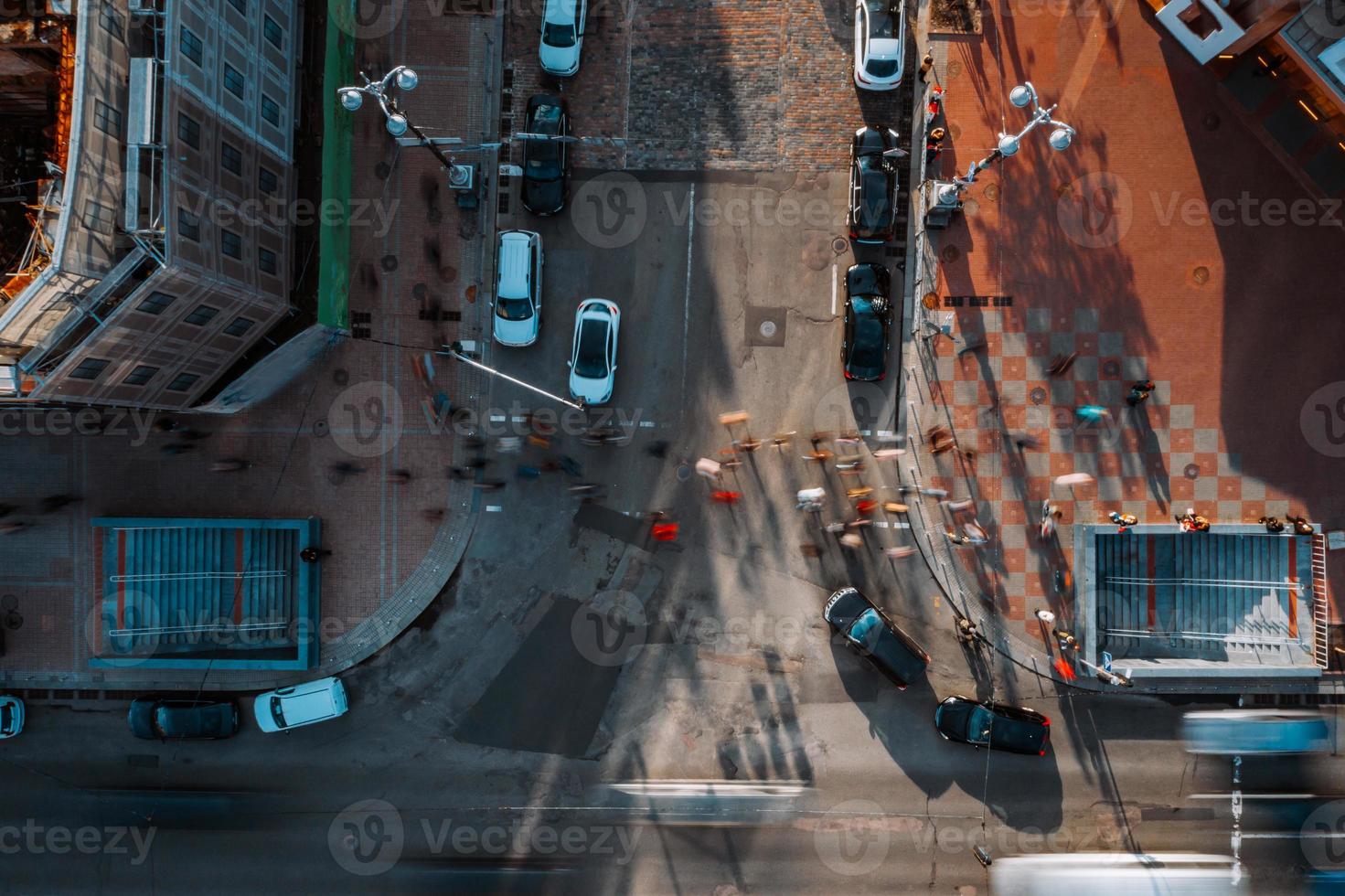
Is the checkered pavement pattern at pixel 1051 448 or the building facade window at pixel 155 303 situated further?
the checkered pavement pattern at pixel 1051 448

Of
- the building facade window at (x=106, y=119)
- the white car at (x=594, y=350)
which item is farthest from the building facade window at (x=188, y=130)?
the white car at (x=594, y=350)

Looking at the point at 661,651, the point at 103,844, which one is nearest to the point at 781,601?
the point at 661,651

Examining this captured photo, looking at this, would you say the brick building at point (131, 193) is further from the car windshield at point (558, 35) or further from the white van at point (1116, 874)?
the white van at point (1116, 874)

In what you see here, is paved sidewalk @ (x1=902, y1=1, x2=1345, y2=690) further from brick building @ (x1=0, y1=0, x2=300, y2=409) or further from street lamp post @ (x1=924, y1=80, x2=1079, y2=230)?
brick building @ (x1=0, y1=0, x2=300, y2=409)

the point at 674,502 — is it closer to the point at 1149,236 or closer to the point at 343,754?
the point at 343,754

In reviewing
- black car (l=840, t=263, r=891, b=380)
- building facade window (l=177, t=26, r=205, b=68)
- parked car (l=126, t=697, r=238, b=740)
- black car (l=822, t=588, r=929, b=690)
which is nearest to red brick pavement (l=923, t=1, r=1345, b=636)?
black car (l=840, t=263, r=891, b=380)

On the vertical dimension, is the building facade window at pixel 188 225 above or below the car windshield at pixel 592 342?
above
